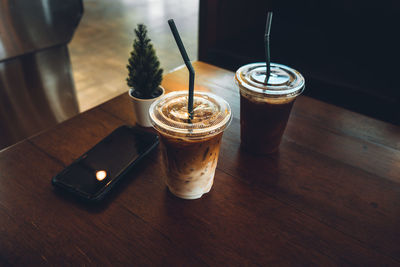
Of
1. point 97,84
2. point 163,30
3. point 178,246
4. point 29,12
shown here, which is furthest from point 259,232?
point 163,30

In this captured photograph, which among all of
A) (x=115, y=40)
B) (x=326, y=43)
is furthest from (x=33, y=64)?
(x=115, y=40)

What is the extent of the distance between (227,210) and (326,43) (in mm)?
2249

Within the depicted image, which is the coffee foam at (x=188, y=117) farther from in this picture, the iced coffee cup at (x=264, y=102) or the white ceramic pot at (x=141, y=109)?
the white ceramic pot at (x=141, y=109)

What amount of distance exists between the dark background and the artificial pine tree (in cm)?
171

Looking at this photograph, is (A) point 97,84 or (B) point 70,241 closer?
(B) point 70,241

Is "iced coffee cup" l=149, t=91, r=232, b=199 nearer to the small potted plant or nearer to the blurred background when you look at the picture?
the small potted plant

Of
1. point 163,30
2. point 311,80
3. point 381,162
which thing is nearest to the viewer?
point 381,162

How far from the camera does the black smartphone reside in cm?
68

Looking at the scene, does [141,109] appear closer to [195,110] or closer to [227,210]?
[195,110]

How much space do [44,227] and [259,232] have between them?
1.59 feet

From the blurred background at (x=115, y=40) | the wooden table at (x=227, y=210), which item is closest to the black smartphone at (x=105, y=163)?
the wooden table at (x=227, y=210)

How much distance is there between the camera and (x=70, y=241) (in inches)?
23.0

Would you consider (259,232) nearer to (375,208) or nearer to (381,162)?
(375,208)

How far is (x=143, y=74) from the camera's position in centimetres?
88
